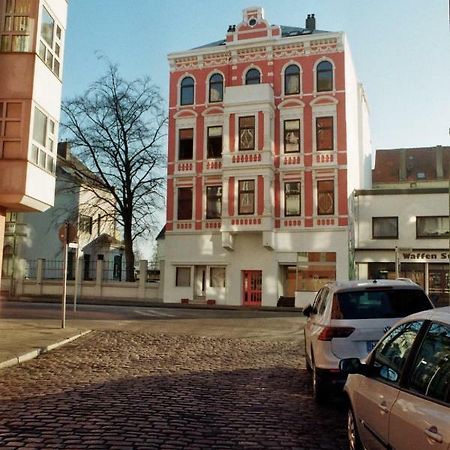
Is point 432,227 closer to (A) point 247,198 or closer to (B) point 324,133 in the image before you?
(B) point 324,133

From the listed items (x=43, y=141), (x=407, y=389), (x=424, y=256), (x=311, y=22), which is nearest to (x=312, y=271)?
(x=424, y=256)

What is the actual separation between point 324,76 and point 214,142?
7.76 m

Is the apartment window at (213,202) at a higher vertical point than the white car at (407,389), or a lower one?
higher

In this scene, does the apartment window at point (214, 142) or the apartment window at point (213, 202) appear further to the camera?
the apartment window at point (214, 142)

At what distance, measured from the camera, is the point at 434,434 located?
295 cm

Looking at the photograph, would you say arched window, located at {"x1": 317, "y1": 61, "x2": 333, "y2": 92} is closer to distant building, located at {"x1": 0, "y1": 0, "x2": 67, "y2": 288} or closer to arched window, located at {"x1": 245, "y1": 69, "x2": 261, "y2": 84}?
arched window, located at {"x1": 245, "y1": 69, "x2": 261, "y2": 84}

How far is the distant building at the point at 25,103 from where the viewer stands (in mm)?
14320

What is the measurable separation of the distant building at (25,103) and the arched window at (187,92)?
2095 centimetres

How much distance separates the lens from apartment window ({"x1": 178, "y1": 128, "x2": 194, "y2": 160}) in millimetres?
35969

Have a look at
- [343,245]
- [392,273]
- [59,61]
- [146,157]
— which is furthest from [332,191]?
[59,61]

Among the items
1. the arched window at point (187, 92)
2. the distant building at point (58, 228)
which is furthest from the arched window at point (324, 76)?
the distant building at point (58, 228)

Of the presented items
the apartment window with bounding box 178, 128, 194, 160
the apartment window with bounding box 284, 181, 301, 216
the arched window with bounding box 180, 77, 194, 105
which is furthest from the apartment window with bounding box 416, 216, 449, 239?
the arched window with bounding box 180, 77, 194, 105

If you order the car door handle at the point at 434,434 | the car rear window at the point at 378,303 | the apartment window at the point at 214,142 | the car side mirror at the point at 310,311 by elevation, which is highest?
the apartment window at the point at 214,142

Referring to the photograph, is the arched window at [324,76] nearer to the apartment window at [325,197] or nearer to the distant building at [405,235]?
the apartment window at [325,197]
